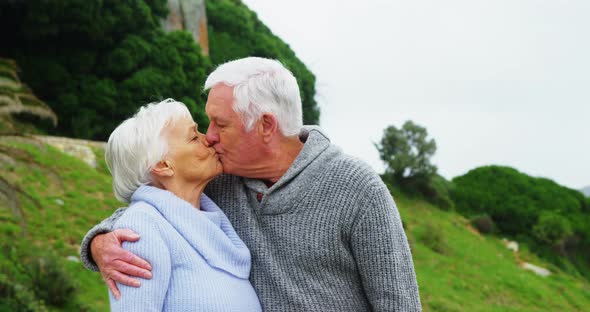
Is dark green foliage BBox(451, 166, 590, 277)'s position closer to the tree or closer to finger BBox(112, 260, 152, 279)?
the tree

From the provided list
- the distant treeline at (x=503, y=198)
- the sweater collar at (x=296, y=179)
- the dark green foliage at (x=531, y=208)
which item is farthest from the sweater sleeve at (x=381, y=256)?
the dark green foliage at (x=531, y=208)

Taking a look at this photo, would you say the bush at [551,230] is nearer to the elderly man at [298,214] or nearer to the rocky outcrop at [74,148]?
the rocky outcrop at [74,148]

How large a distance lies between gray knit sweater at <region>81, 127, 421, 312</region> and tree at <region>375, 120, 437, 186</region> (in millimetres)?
25061

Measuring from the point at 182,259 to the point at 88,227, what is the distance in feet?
A: 28.1

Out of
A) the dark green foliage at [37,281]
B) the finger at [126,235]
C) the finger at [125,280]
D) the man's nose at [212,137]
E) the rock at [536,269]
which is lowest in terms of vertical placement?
the dark green foliage at [37,281]

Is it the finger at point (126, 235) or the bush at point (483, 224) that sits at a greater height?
the finger at point (126, 235)

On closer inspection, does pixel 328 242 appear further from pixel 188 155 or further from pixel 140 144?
pixel 140 144

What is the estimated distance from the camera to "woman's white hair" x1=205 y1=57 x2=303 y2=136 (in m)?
2.77

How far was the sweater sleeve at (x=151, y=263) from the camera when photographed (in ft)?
7.94

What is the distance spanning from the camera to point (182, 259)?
2.55 metres

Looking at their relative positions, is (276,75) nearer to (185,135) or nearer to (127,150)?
(185,135)

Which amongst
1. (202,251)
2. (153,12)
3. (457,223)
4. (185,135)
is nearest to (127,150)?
(185,135)

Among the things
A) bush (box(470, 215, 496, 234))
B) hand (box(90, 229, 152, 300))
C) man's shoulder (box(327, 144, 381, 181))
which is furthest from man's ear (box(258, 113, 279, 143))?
bush (box(470, 215, 496, 234))

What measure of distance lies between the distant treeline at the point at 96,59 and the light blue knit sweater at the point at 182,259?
1462 cm
